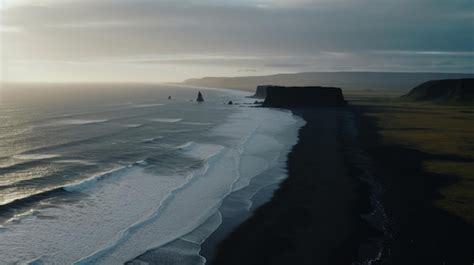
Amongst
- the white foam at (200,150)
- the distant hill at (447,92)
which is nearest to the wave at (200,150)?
the white foam at (200,150)

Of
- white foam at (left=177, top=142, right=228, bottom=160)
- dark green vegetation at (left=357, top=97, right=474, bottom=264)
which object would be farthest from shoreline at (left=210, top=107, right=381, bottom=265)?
white foam at (left=177, top=142, right=228, bottom=160)

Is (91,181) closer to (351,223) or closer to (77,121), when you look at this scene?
(351,223)

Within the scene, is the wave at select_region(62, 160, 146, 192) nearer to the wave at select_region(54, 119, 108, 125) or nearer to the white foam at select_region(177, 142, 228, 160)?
the white foam at select_region(177, 142, 228, 160)

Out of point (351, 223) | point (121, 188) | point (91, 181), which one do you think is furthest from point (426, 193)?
point (91, 181)

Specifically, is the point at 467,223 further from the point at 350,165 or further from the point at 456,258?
the point at 350,165

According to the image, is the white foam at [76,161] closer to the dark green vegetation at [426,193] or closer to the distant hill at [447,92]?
the dark green vegetation at [426,193]

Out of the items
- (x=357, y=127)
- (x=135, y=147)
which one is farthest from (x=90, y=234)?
(x=357, y=127)
